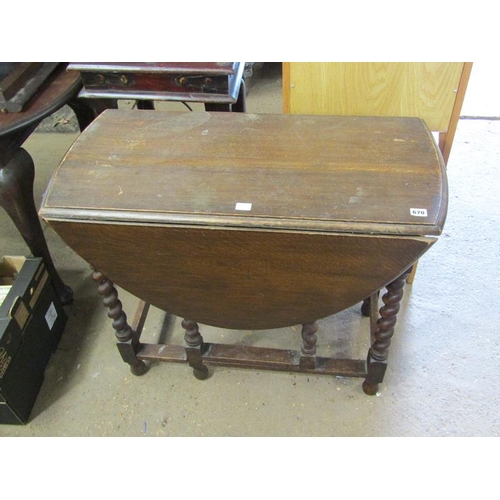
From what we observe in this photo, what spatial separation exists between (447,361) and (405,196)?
719 millimetres

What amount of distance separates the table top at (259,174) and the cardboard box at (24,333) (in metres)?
0.44

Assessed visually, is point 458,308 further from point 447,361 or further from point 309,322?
point 309,322

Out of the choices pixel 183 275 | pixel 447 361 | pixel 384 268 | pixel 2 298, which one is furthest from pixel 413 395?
pixel 2 298

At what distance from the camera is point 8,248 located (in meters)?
1.89

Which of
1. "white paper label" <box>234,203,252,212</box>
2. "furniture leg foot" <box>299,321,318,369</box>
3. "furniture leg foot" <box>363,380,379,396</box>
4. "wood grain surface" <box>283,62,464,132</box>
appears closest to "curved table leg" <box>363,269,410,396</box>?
"furniture leg foot" <box>363,380,379,396</box>

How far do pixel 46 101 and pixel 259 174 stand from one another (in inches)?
27.3

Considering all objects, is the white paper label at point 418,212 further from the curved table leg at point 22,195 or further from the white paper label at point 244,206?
the curved table leg at point 22,195

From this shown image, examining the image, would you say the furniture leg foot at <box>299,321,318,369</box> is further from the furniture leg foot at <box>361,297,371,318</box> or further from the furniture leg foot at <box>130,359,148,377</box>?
the furniture leg foot at <box>130,359,148,377</box>

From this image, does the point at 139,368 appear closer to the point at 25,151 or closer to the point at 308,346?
the point at 308,346

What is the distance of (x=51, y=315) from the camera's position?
4.86 ft

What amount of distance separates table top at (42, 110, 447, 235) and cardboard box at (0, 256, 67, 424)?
1.44 ft

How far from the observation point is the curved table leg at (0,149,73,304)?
4.06 feet

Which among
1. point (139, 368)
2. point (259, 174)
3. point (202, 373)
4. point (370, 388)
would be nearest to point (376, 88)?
point (259, 174)

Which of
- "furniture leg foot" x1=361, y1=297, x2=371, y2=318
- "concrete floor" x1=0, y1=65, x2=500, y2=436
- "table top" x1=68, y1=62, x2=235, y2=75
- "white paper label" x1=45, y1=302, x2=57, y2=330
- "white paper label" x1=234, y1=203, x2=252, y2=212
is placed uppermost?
"table top" x1=68, y1=62, x2=235, y2=75
